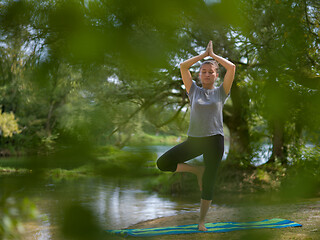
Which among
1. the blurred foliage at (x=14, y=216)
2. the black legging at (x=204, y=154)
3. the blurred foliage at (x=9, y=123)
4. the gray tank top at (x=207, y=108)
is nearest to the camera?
the blurred foliage at (x=14, y=216)

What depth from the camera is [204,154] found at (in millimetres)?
2059

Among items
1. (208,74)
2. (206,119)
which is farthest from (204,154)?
(208,74)

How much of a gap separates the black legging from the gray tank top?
62 millimetres

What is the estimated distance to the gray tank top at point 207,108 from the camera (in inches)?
75.7

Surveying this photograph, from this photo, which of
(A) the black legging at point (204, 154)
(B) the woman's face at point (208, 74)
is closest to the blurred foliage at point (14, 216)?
(A) the black legging at point (204, 154)

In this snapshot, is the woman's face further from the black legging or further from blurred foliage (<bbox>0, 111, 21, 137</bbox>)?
blurred foliage (<bbox>0, 111, 21, 137</bbox>)

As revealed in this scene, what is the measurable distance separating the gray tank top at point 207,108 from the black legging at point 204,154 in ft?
0.20

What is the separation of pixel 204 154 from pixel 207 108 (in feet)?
0.91

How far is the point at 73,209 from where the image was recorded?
335mm

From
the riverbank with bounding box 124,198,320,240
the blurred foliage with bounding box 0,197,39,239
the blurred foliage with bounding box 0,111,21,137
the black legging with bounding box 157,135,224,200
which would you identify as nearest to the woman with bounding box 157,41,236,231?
the black legging with bounding box 157,135,224,200

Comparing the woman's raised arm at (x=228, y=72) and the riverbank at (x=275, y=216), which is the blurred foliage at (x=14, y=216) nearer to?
the riverbank at (x=275, y=216)

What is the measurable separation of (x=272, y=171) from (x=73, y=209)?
7791 millimetres

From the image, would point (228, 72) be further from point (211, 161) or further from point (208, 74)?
point (211, 161)

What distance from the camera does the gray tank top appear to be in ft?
6.31
